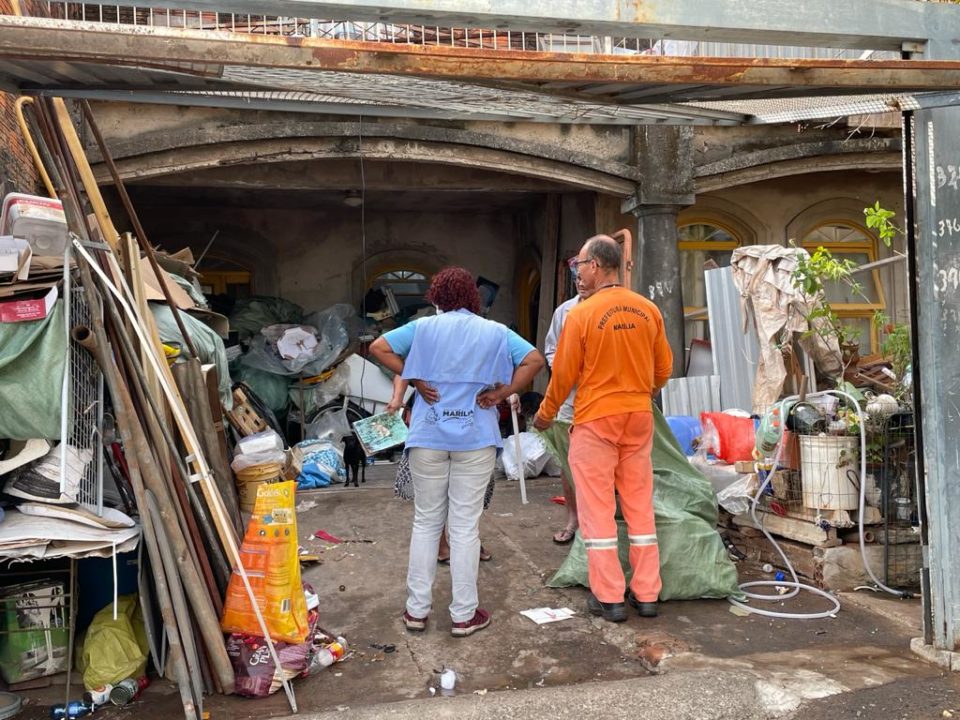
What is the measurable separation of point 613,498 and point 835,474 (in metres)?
1.59

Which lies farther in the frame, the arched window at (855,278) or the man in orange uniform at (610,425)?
the arched window at (855,278)

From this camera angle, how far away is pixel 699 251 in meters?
11.0

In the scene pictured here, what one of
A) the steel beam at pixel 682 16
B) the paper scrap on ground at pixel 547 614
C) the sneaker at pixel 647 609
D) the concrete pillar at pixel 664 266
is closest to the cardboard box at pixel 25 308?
the steel beam at pixel 682 16

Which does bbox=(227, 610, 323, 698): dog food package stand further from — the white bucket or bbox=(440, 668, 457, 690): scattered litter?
the white bucket

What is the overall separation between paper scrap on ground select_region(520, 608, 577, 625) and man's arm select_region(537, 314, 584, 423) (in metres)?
1.05

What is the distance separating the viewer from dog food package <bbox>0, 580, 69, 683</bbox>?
3504 millimetres

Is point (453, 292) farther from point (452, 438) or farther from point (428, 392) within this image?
point (452, 438)

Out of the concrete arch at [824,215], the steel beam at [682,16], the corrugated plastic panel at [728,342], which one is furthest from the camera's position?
the concrete arch at [824,215]

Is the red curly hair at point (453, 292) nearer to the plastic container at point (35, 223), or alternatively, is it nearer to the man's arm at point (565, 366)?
the man's arm at point (565, 366)

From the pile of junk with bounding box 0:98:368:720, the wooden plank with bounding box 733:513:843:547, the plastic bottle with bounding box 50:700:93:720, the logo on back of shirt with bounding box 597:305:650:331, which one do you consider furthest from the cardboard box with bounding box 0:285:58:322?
the wooden plank with bounding box 733:513:843:547

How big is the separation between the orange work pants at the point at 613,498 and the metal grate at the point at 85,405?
2.35 m

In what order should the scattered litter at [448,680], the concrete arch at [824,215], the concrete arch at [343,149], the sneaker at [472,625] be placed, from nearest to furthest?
the scattered litter at [448,680]
the sneaker at [472,625]
the concrete arch at [343,149]
the concrete arch at [824,215]

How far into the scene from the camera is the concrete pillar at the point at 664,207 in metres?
9.05

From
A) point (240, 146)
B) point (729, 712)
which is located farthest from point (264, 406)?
point (729, 712)
